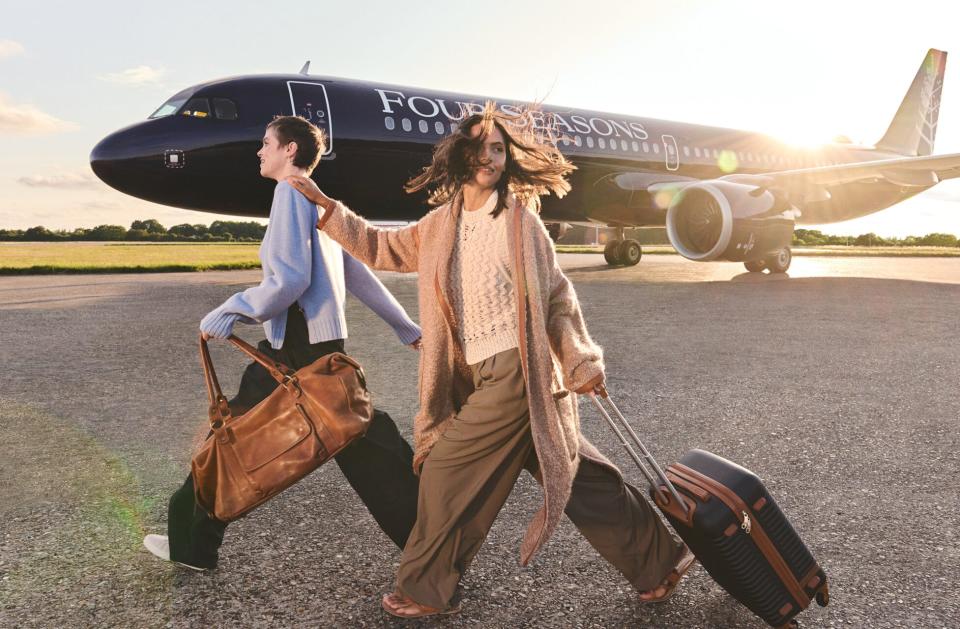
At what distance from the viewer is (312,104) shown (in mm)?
10328

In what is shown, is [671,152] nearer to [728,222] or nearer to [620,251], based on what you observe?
[620,251]

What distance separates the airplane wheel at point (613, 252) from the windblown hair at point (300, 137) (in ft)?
51.8

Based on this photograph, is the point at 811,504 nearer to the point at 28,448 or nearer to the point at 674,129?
the point at 28,448

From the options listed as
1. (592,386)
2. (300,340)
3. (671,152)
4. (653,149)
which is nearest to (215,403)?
(300,340)

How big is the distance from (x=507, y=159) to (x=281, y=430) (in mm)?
1123

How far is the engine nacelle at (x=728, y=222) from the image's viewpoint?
40.0ft

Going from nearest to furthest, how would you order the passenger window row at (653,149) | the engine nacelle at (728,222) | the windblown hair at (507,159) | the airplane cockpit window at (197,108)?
the windblown hair at (507,159)
the airplane cockpit window at (197,108)
the passenger window row at (653,149)
the engine nacelle at (728,222)

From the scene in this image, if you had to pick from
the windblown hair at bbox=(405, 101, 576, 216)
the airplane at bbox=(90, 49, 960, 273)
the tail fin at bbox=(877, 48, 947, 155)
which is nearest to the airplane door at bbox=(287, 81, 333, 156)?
the airplane at bbox=(90, 49, 960, 273)

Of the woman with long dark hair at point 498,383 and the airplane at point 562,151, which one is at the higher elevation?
the airplane at point 562,151

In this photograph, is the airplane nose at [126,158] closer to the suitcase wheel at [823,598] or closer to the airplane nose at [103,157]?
the airplane nose at [103,157]

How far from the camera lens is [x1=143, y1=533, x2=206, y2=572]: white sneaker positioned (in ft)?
8.30

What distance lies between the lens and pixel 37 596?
2311 mm

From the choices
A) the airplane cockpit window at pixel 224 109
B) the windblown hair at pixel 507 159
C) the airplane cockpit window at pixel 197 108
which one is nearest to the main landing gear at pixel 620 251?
the airplane cockpit window at pixel 224 109

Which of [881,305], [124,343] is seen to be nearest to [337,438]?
[124,343]
